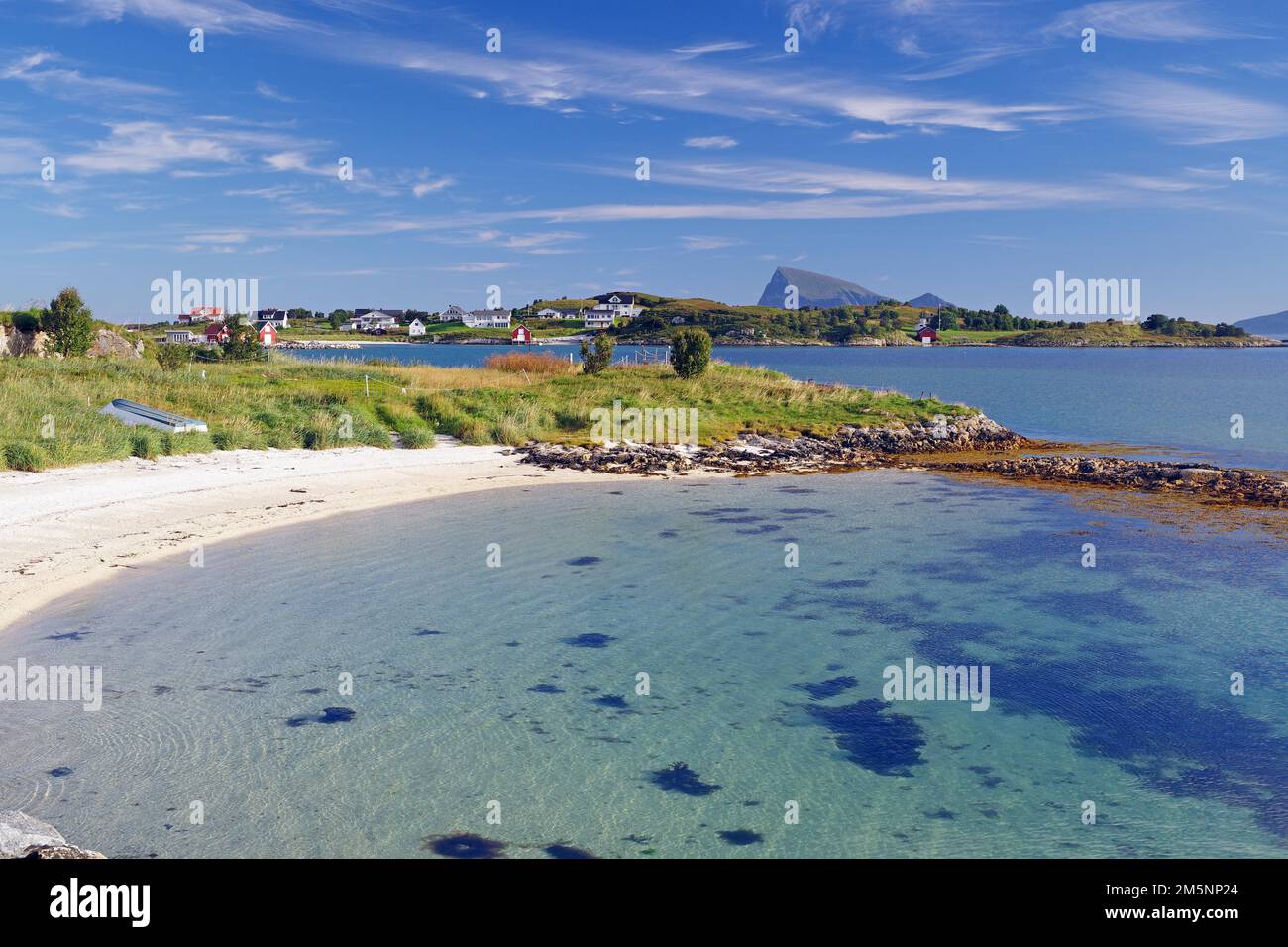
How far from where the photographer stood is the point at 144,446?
27.2m

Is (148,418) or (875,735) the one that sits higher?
(148,418)

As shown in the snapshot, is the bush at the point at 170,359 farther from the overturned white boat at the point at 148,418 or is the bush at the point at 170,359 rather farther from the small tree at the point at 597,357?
the small tree at the point at 597,357

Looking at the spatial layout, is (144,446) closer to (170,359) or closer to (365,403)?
(365,403)

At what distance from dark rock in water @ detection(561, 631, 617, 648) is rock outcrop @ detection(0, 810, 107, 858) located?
747cm

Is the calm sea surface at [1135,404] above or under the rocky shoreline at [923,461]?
above

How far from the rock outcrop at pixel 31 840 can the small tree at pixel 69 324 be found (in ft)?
151

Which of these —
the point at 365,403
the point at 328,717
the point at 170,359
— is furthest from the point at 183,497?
the point at 170,359

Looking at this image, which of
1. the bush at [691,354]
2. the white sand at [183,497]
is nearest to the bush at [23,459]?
the white sand at [183,497]

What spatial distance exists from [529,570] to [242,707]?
8153mm

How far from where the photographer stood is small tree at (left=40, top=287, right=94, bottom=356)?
46.2 metres

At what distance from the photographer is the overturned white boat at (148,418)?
2944cm

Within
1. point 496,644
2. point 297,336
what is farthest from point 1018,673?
point 297,336

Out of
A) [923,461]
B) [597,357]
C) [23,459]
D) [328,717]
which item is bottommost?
[328,717]

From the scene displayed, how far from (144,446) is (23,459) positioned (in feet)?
12.2
